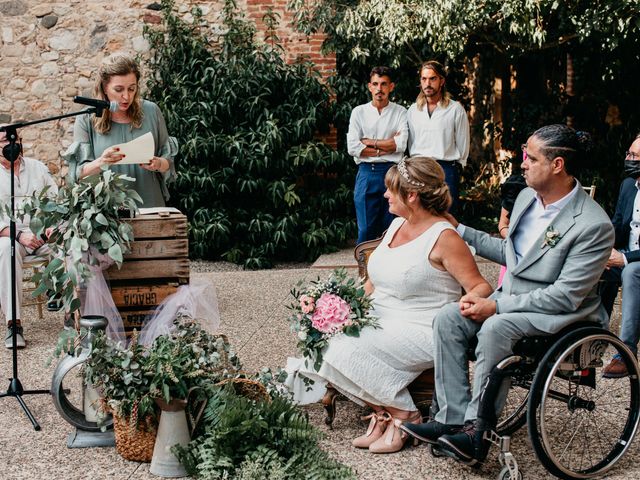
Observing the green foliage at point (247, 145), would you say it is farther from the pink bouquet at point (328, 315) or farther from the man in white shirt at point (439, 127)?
the pink bouquet at point (328, 315)

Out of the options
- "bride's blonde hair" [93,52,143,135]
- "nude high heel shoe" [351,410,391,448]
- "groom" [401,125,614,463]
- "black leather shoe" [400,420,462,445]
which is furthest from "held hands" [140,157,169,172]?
"black leather shoe" [400,420,462,445]

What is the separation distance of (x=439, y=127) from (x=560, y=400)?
3903 mm

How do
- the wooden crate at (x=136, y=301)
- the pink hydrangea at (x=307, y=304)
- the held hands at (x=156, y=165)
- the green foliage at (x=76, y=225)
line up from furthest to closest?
the held hands at (x=156, y=165), the wooden crate at (x=136, y=301), the green foliage at (x=76, y=225), the pink hydrangea at (x=307, y=304)

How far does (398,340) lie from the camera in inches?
149

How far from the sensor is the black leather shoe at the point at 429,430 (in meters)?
3.48

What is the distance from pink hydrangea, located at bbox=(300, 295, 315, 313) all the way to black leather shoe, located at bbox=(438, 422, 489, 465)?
2.94 feet

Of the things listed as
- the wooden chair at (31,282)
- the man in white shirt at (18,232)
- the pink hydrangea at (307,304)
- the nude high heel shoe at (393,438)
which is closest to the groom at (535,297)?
the nude high heel shoe at (393,438)

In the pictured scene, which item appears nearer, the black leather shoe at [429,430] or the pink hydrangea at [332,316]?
the black leather shoe at [429,430]

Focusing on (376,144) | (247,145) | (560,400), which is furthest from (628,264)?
(247,145)

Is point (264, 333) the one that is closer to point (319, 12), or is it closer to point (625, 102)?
point (319, 12)

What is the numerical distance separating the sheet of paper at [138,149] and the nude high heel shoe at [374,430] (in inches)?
74.0

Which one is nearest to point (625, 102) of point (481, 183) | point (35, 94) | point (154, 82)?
point (481, 183)

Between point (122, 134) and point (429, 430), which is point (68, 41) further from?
point (429, 430)

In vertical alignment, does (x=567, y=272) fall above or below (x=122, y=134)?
below
